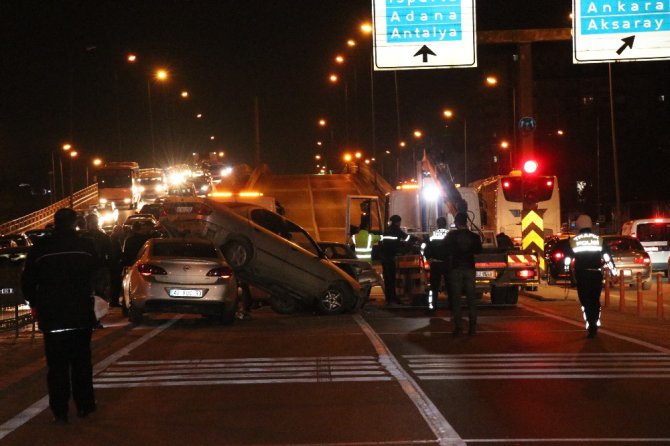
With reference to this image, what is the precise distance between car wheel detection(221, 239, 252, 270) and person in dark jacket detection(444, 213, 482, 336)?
5122 millimetres

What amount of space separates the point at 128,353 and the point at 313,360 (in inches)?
106

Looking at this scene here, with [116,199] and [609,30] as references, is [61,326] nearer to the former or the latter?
[609,30]

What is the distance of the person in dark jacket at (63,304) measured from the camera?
9078 millimetres

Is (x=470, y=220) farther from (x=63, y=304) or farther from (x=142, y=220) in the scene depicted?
(x=142, y=220)

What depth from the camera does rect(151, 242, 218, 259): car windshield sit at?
60.1ft

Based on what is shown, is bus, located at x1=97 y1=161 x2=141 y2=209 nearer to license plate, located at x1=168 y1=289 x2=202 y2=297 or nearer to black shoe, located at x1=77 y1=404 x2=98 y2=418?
license plate, located at x1=168 y1=289 x2=202 y2=297

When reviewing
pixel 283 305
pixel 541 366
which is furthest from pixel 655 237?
pixel 541 366

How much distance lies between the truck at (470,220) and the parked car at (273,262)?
9.66 feet

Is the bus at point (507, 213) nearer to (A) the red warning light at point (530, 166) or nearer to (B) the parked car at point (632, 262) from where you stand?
(B) the parked car at point (632, 262)

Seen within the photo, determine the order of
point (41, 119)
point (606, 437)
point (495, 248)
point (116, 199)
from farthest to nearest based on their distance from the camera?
point (41, 119), point (116, 199), point (495, 248), point (606, 437)

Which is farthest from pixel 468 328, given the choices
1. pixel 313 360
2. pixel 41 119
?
pixel 41 119

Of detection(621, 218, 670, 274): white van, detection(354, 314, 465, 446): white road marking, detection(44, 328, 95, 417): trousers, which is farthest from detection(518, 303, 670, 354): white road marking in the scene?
detection(621, 218, 670, 274): white van

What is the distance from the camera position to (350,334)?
54.7ft

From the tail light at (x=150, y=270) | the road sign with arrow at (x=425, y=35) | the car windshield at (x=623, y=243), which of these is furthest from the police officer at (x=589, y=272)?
the car windshield at (x=623, y=243)
